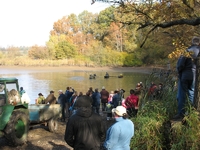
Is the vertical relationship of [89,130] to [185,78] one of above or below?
below

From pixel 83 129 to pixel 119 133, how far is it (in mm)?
510

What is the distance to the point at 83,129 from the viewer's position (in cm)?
373

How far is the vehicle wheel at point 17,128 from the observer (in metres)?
7.45

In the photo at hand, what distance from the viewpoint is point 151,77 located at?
8.29 m

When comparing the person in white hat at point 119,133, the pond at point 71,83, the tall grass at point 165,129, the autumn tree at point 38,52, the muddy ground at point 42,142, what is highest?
the autumn tree at point 38,52

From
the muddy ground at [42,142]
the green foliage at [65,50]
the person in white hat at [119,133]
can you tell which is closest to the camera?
the person in white hat at [119,133]

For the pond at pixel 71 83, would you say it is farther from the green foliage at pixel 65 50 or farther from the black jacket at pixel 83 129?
the green foliage at pixel 65 50

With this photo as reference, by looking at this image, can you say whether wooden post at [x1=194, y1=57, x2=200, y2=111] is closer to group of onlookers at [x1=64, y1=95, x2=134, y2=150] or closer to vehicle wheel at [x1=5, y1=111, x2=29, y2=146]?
group of onlookers at [x1=64, y1=95, x2=134, y2=150]

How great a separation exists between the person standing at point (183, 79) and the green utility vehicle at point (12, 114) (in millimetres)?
4373

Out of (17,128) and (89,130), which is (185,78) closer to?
(89,130)

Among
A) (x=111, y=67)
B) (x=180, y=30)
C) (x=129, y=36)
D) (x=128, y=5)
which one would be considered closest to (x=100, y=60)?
(x=111, y=67)

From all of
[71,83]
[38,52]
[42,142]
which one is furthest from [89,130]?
[38,52]

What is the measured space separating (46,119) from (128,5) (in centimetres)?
486

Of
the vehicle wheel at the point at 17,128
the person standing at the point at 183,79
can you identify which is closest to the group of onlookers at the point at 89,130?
the person standing at the point at 183,79
